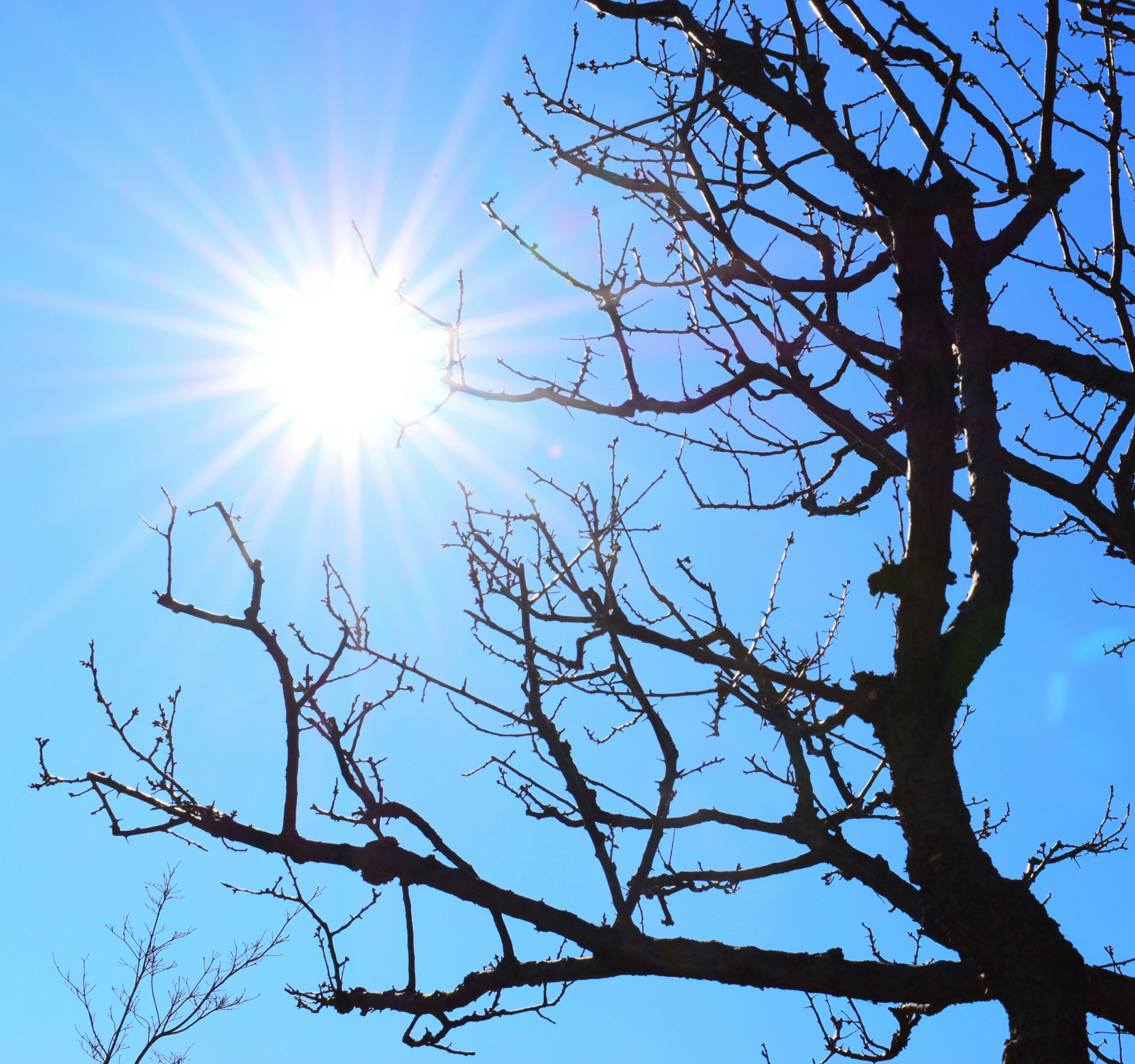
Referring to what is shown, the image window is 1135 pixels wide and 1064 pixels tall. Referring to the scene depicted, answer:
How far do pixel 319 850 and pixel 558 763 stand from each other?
2.89 feet

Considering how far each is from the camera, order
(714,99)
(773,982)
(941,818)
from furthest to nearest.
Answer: (714,99) → (773,982) → (941,818)

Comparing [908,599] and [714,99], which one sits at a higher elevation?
[714,99]

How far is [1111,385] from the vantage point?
4172 mm

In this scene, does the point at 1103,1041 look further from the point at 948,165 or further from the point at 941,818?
the point at 948,165

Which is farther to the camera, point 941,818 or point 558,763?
point 558,763

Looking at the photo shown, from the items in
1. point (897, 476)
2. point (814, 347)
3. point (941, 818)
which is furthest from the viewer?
point (814, 347)

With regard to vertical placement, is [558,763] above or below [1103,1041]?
above

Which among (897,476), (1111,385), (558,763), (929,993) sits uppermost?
(1111,385)

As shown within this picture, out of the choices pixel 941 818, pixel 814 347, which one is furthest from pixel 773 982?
pixel 814 347

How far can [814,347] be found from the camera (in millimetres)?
4352

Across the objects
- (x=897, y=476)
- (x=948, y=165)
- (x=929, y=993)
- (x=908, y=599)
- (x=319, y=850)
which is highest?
(x=948, y=165)

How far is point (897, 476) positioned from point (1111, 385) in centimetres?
123

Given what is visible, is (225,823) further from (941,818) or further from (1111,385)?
(1111,385)

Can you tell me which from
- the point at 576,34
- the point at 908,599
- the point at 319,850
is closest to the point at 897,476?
the point at 908,599
